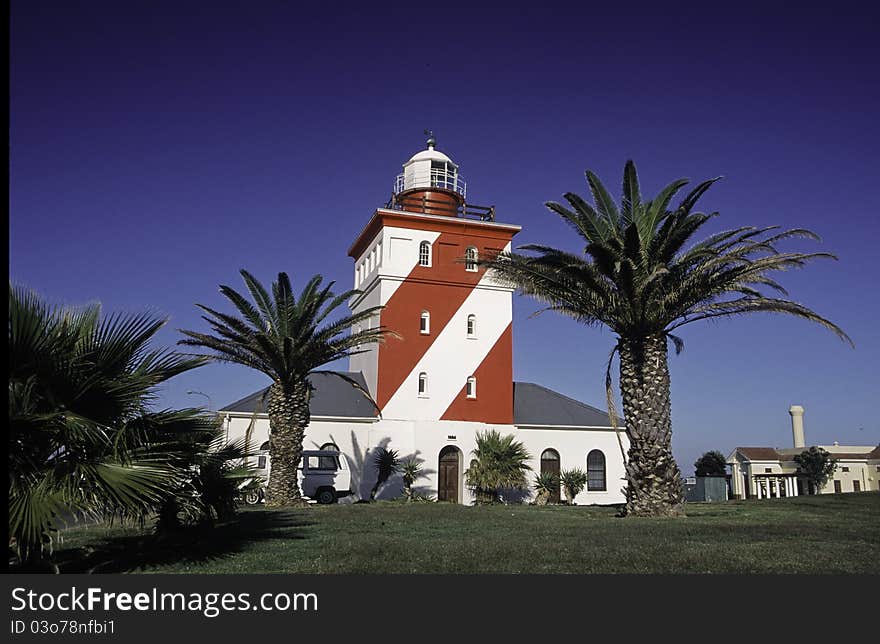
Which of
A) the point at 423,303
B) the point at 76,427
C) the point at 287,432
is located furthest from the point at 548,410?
the point at 76,427

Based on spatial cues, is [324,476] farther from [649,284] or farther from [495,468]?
[649,284]

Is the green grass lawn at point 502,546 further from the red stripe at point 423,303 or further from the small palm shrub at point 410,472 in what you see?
the red stripe at point 423,303

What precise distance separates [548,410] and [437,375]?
19.5 ft

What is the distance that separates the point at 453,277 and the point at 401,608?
27916 mm

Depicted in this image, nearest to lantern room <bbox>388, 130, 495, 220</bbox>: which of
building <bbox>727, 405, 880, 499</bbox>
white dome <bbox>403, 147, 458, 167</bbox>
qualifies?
white dome <bbox>403, 147, 458, 167</bbox>

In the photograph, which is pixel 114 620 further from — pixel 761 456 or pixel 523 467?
pixel 761 456

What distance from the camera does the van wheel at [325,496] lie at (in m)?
27.2

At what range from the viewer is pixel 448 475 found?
31828 mm

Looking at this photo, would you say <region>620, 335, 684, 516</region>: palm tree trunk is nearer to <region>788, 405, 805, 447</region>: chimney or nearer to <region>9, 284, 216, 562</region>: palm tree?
<region>9, 284, 216, 562</region>: palm tree

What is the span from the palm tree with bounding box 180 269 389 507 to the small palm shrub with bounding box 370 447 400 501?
22.1 ft

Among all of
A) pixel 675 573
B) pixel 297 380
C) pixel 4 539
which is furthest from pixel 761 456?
pixel 4 539

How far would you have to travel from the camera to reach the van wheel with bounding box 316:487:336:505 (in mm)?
27219

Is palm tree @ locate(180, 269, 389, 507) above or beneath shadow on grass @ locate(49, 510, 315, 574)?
above

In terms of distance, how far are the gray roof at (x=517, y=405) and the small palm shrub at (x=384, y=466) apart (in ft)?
6.35
